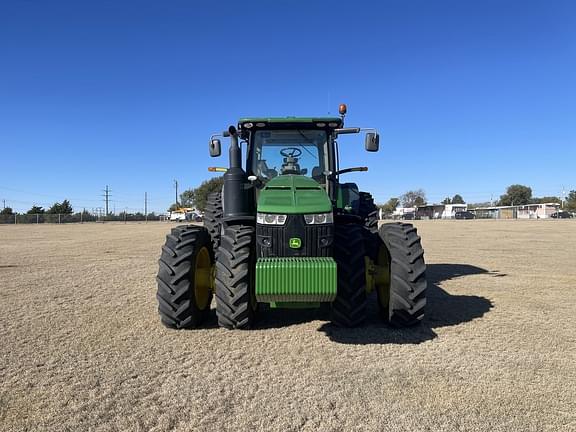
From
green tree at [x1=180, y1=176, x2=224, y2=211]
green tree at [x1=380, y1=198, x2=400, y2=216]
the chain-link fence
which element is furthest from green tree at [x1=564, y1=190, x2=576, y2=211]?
the chain-link fence

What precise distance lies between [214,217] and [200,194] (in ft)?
264

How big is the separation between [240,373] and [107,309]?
3336 millimetres

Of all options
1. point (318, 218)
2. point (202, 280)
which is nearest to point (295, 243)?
point (318, 218)

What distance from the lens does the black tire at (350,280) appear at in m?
4.93

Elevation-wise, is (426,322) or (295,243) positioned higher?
(295,243)

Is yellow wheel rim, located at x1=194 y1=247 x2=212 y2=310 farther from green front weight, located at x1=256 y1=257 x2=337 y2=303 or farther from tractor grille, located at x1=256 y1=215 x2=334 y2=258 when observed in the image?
green front weight, located at x1=256 y1=257 x2=337 y2=303

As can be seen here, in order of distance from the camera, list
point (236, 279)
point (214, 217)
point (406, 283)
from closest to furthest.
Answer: point (236, 279) < point (406, 283) < point (214, 217)

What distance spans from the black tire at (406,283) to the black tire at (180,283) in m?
2.35

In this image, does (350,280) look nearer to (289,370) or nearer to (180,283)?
(289,370)

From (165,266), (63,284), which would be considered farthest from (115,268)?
(165,266)

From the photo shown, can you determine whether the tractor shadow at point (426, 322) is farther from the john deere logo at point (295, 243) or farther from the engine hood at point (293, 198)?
the engine hood at point (293, 198)

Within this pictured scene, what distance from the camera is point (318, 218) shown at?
494 cm

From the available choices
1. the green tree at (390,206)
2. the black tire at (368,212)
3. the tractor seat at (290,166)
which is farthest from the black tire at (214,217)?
the green tree at (390,206)

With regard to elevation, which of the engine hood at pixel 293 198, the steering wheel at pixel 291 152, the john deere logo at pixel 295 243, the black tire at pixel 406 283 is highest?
the steering wheel at pixel 291 152
